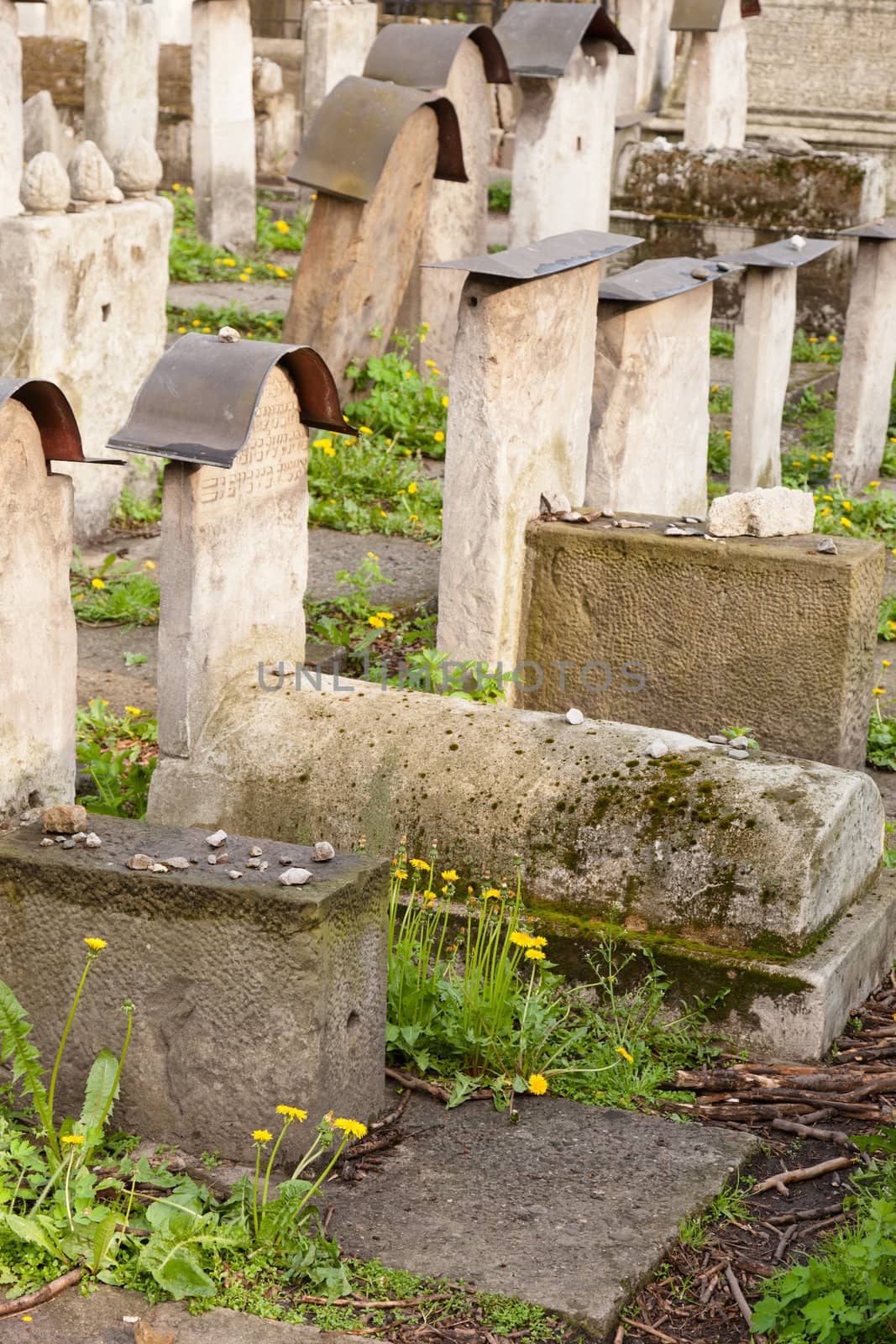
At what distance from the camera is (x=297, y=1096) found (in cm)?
321

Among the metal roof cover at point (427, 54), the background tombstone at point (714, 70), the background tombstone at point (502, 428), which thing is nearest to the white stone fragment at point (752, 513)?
the background tombstone at point (502, 428)

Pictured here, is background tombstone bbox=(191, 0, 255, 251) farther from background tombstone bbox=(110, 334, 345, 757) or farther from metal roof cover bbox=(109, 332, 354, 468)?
metal roof cover bbox=(109, 332, 354, 468)

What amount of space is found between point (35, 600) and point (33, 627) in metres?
0.07

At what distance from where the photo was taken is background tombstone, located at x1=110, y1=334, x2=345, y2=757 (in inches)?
167

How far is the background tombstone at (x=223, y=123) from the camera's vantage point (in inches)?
505

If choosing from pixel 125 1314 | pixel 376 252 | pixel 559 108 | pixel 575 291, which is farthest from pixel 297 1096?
pixel 559 108

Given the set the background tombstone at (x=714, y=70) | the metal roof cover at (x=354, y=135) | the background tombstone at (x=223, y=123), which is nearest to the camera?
the metal roof cover at (x=354, y=135)

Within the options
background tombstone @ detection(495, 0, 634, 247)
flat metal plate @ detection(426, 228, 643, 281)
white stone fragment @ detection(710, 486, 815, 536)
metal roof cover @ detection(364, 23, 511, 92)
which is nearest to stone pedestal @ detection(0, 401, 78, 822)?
flat metal plate @ detection(426, 228, 643, 281)

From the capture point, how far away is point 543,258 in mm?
5234

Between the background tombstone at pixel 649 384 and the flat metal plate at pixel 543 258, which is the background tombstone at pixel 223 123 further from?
the flat metal plate at pixel 543 258

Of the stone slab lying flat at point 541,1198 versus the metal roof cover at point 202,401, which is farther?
the metal roof cover at point 202,401

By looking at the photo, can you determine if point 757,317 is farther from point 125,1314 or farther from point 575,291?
point 125,1314

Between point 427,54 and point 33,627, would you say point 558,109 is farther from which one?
point 33,627

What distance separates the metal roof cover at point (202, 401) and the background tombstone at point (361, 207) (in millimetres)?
4221
